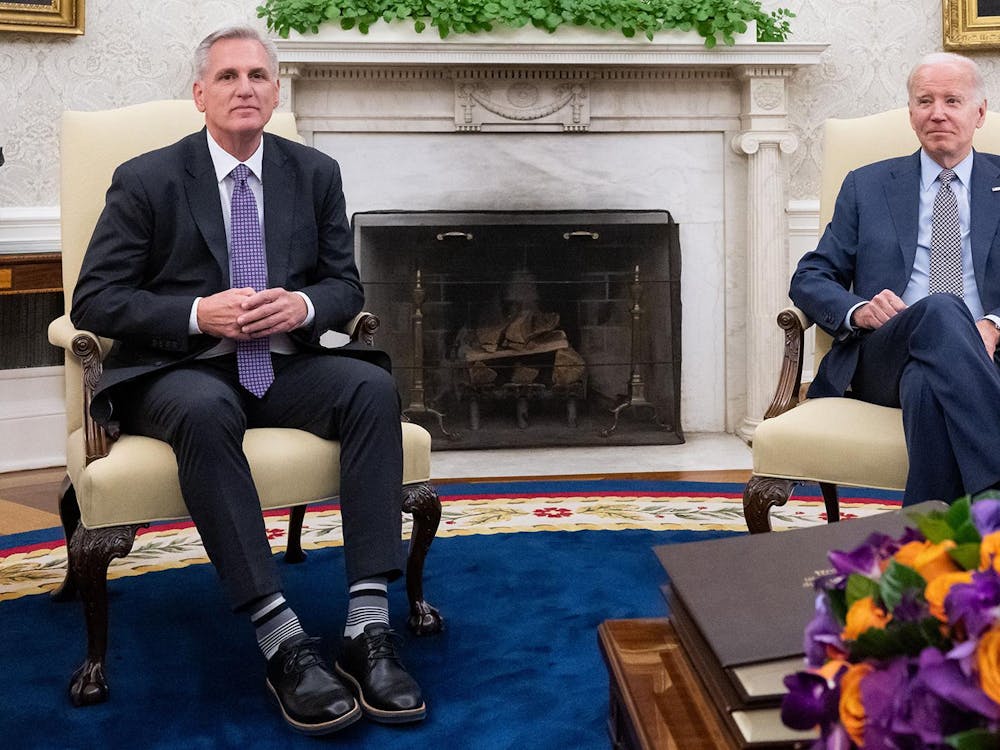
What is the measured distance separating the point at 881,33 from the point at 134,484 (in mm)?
3900

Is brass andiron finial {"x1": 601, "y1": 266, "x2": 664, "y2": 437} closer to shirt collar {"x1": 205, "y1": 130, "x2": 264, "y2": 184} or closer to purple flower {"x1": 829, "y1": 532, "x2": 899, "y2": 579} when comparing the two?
shirt collar {"x1": 205, "y1": 130, "x2": 264, "y2": 184}

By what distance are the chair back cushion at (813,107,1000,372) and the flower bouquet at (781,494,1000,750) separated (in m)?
2.24

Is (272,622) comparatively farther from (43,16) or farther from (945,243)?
(43,16)

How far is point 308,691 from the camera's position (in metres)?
1.79

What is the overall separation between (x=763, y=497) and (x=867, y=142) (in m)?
1.17

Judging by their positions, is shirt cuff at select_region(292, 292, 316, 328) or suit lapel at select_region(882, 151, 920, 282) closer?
shirt cuff at select_region(292, 292, 316, 328)

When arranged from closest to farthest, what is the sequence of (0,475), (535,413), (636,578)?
1. (636,578)
2. (0,475)
3. (535,413)

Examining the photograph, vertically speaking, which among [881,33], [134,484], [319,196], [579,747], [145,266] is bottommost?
[579,747]

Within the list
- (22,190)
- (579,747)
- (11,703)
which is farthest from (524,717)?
(22,190)

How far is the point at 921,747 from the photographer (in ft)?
2.00

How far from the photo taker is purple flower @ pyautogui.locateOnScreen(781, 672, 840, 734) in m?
0.68

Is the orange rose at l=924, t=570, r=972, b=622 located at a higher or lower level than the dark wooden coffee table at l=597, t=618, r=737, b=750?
higher

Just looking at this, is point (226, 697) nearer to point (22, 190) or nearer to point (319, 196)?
point (319, 196)

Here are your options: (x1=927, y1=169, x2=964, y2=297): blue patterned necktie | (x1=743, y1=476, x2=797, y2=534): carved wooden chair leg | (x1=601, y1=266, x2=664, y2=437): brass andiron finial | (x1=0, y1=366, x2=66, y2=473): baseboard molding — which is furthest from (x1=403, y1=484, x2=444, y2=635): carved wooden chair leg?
(x1=0, y1=366, x2=66, y2=473): baseboard molding
